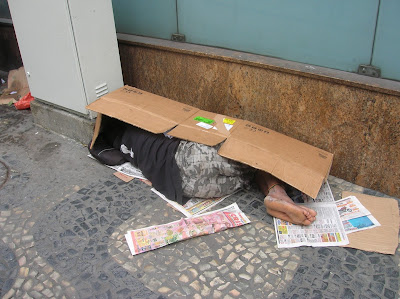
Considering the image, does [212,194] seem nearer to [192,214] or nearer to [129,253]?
[192,214]

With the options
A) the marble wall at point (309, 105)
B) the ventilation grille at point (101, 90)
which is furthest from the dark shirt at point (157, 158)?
the marble wall at point (309, 105)

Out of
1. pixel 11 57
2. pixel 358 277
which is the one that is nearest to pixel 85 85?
pixel 358 277

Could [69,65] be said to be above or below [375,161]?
above

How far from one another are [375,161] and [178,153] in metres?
1.37

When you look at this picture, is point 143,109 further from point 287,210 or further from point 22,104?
point 22,104

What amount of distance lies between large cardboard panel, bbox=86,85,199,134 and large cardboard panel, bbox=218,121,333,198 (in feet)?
1.52

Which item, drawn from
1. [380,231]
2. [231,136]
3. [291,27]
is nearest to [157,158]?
[231,136]

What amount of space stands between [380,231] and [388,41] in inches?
46.8

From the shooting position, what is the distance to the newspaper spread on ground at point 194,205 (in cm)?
247

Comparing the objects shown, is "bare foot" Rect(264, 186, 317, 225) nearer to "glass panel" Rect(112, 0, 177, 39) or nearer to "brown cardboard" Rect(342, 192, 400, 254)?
"brown cardboard" Rect(342, 192, 400, 254)

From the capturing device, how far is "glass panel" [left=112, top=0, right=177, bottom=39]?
3339mm

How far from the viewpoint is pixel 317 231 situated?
89.6 inches

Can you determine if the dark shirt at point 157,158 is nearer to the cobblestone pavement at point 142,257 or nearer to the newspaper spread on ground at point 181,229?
the cobblestone pavement at point 142,257

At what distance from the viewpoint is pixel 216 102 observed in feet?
10.4
